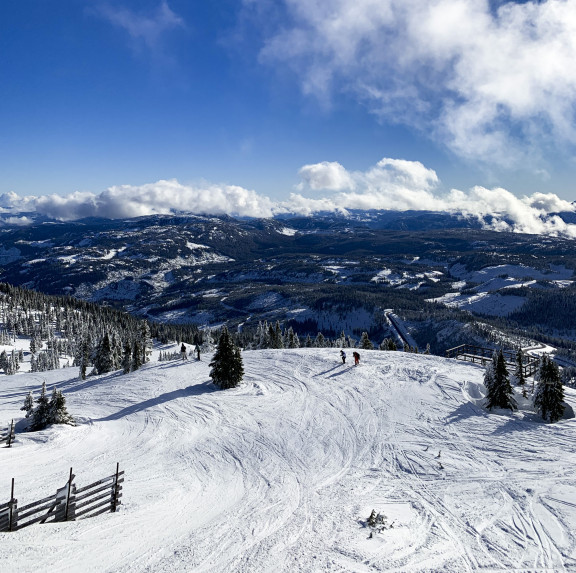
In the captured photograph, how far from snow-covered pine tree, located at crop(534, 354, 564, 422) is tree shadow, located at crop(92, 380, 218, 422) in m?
26.9

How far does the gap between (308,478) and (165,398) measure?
19605 mm

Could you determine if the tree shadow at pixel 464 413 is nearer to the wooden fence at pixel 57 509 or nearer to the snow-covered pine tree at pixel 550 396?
the snow-covered pine tree at pixel 550 396

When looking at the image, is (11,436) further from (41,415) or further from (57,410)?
(57,410)

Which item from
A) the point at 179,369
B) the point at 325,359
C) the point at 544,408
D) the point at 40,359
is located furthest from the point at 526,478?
the point at 40,359

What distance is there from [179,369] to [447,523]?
34702 millimetres

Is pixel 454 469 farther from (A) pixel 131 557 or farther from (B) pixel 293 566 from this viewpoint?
(A) pixel 131 557

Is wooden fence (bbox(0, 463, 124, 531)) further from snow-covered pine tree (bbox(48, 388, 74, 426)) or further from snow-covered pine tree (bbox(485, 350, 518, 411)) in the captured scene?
snow-covered pine tree (bbox(485, 350, 518, 411))

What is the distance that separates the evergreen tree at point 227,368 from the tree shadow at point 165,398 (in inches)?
42.8

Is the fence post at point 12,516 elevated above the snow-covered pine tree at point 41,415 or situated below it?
above

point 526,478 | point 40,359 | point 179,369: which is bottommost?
point 40,359

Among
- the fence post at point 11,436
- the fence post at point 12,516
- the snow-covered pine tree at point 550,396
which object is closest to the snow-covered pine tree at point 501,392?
the snow-covered pine tree at point 550,396

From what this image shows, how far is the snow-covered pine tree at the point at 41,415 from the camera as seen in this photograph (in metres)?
25.3

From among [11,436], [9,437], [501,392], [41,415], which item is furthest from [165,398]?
[501,392]

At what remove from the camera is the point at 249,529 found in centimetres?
1384
